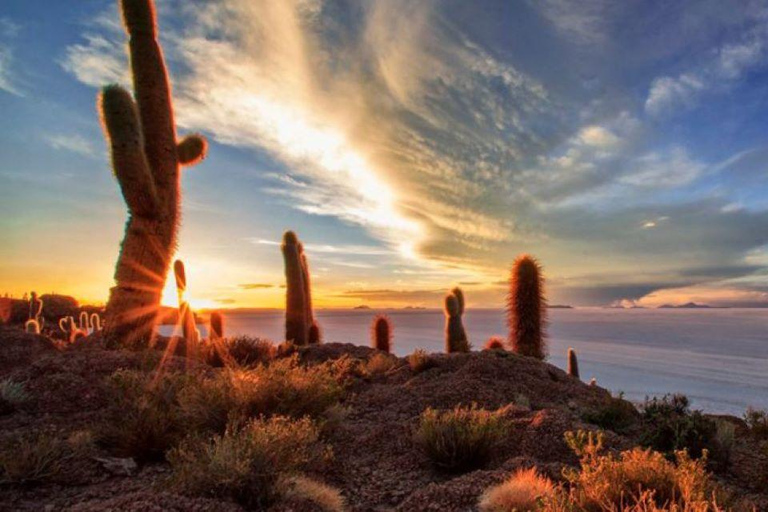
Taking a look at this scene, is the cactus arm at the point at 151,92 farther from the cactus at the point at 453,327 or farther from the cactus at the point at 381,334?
the cactus at the point at 453,327

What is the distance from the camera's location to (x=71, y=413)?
7586 mm

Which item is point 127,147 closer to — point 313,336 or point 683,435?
point 683,435

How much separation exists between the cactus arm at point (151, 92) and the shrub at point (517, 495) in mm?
12285

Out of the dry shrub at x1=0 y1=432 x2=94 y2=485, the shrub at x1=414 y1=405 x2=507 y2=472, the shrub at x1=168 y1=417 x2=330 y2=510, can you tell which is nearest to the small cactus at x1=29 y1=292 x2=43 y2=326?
the dry shrub at x1=0 y1=432 x2=94 y2=485

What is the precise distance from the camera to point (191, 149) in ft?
51.5

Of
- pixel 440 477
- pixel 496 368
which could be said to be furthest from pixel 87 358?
pixel 496 368

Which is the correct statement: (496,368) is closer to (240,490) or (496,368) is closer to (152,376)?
(152,376)

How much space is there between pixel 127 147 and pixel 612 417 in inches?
501

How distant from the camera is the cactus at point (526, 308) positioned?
58.3 ft

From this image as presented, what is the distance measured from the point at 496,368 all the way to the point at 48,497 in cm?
981

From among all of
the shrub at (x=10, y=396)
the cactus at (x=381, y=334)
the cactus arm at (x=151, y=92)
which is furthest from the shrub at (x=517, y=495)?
the cactus at (x=381, y=334)

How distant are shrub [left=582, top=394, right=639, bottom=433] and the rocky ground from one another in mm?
181

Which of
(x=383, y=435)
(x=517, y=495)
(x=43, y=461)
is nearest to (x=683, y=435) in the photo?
(x=517, y=495)

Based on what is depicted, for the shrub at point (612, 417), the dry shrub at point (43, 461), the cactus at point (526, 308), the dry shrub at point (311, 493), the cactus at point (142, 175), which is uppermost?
the cactus at point (142, 175)
